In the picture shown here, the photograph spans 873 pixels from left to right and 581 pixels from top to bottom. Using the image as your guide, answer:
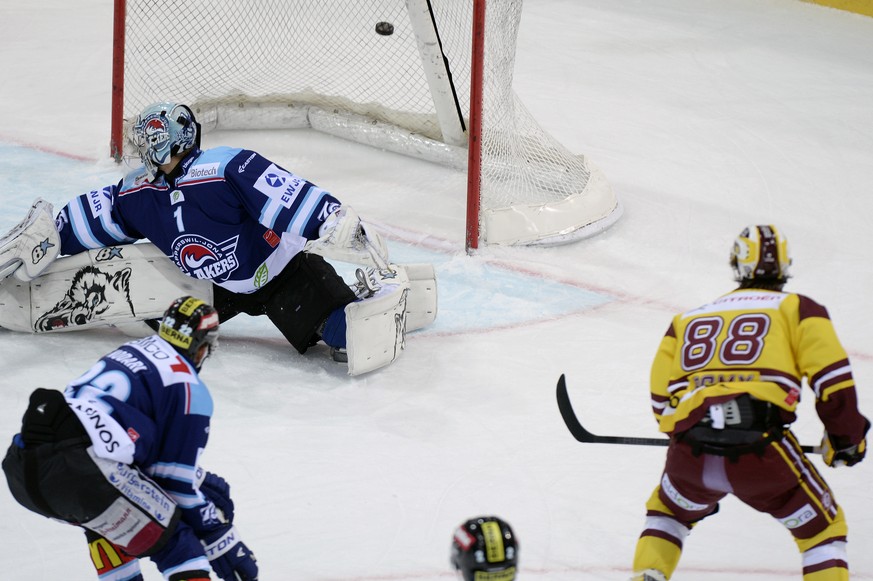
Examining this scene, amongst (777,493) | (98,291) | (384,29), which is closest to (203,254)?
(98,291)

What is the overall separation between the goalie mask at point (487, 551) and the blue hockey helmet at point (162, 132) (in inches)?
91.0

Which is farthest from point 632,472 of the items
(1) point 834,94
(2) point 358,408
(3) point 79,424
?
(1) point 834,94

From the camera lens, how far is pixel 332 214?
155 inches

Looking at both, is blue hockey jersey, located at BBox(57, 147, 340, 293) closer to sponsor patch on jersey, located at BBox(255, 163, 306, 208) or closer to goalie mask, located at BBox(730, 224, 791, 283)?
sponsor patch on jersey, located at BBox(255, 163, 306, 208)

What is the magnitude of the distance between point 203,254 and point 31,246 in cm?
57

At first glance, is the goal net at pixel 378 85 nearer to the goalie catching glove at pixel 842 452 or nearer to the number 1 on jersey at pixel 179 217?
the number 1 on jersey at pixel 179 217

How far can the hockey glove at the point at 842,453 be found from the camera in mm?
2705

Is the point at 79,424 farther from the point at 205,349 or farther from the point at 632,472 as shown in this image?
the point at 632,472

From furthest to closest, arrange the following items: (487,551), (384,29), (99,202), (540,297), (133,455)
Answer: (384,29) < (540,297) < (99,202) < (133,455) < (487,551)

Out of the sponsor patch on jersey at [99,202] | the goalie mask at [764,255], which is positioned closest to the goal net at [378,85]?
the sponsor patch on jersey at [99,202]

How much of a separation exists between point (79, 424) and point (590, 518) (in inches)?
59.2

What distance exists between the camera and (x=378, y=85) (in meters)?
6.25

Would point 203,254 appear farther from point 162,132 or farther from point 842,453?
point 842,453

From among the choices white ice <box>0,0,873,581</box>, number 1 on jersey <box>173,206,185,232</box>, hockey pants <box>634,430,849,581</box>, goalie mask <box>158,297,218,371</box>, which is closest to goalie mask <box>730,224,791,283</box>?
hockey pants <box>634,430,849,581</box>
